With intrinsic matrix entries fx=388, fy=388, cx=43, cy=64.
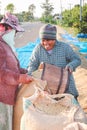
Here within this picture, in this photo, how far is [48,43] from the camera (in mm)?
3977

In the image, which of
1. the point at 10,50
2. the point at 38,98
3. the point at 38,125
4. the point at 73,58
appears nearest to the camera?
the point at 38,125

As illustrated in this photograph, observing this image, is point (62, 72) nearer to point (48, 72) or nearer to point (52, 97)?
point (48, 72)

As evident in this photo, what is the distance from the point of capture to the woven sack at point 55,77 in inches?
151

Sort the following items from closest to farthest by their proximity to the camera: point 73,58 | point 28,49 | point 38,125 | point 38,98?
point 38,125
point 38,98
point 73,58
point 28,49

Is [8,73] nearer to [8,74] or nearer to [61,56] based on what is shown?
[8,74]

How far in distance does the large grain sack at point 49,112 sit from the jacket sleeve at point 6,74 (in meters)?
0.27

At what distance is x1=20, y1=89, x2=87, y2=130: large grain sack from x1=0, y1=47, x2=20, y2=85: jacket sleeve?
0.87ft

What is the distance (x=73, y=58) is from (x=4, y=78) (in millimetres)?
875

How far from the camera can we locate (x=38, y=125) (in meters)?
3.15

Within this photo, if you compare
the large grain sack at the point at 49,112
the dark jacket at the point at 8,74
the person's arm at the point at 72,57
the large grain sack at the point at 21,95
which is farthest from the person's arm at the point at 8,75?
the person's arm at the point at 72,57

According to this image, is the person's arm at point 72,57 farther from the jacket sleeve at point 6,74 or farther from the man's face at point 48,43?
the jacket sleeve at point 6,74

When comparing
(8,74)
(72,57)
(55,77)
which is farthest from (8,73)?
(72,57)

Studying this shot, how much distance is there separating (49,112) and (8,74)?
1.90 ft

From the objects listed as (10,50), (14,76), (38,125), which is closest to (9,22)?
(10,50)
